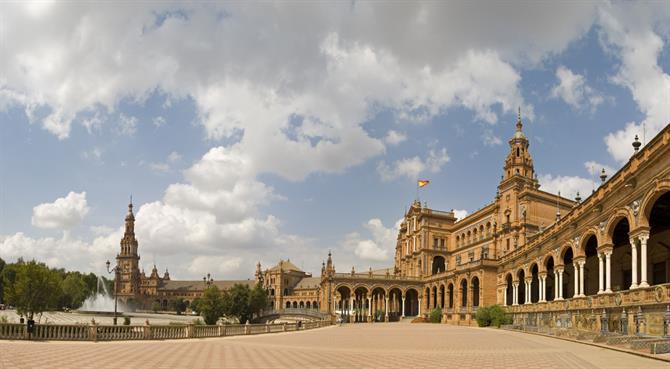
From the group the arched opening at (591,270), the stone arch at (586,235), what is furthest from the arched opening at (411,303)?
the stone arch at (586,235)

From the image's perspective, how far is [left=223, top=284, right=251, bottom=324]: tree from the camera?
281 feet

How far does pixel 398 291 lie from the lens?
8931 centimetres

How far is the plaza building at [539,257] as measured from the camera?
80.9ft

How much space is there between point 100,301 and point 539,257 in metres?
138

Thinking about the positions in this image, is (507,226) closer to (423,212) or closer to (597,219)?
(423,212)

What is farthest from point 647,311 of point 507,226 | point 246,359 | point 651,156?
point 507,226

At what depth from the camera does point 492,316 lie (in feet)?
178

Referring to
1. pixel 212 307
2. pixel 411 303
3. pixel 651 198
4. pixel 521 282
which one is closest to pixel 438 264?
pixel 411 303

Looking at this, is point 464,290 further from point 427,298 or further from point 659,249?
point 659,249

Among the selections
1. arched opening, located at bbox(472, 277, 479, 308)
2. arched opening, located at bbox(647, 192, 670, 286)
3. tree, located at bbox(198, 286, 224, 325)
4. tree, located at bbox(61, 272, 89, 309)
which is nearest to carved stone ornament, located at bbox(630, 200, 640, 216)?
arched opening, located at bbox(647, 192, 670, 286)

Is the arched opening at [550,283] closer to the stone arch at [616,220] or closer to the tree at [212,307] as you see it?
the stone arch at [616,220]

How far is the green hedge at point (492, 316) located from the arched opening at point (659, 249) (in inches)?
803

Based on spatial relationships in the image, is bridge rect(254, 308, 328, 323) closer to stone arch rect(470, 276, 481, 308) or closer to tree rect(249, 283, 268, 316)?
tree rect(249, 283, 268, 316)

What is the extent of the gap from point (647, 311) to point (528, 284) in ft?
86.8
